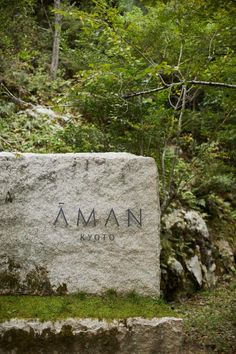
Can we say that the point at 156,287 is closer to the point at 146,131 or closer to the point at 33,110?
the point at 146,131

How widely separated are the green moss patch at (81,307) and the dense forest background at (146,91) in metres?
1.85

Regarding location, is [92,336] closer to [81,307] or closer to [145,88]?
[81,307]

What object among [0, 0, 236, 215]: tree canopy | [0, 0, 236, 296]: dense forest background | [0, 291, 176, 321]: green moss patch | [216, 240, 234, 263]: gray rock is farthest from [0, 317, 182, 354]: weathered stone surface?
[216, 240, 234, 263]: gray rock

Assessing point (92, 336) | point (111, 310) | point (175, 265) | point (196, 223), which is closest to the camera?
point (92, 336)

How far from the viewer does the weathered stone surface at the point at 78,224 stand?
16.4ft

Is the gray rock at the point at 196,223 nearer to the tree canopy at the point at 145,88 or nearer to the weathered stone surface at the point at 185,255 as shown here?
the weathered stone surface at the point at 185,255

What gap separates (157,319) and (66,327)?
0.97 meters

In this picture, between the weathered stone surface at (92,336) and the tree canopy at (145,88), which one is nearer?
the weathered stone surface at (92,336)

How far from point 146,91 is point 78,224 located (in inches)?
70.1

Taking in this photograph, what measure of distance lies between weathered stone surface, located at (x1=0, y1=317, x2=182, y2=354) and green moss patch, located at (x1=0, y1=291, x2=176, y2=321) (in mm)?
82

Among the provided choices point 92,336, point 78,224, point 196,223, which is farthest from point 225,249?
point 92,336

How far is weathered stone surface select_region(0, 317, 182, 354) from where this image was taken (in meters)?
4.35

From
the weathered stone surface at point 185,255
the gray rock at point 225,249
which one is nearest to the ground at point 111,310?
the weathered stone surface at point 185,255

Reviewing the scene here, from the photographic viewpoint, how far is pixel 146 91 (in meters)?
4.53
